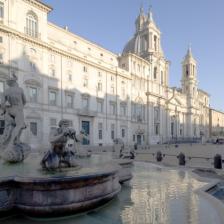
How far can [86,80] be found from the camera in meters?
38.7

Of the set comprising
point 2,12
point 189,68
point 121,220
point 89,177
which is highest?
point 189,68

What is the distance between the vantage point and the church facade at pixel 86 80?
96.1 ft

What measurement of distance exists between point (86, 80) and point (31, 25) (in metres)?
10.8

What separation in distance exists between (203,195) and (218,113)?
365ft

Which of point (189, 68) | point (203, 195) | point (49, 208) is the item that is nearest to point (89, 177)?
point (49, 208)

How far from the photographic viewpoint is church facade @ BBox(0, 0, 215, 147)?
96.1 ft

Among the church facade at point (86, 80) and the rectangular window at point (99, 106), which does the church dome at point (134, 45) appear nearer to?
the church facade at point (86, 80)

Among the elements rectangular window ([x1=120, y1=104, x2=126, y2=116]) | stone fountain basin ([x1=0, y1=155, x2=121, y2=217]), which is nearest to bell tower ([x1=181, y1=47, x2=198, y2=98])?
rectangular window ([x1=120, y1=104, x2=126, y2=116])

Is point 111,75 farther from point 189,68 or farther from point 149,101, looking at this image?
point 189,68

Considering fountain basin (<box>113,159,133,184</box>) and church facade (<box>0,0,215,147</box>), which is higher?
church facade (<box>0,0,215,147</box>)

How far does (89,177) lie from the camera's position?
480 cm

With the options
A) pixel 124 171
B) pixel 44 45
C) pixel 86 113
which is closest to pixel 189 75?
pixel 86 113

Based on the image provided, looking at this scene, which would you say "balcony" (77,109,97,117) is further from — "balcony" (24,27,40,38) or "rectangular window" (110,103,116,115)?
"balcony" (24,27,40,38)

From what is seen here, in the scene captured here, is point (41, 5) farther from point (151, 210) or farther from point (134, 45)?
point (151, 210)
